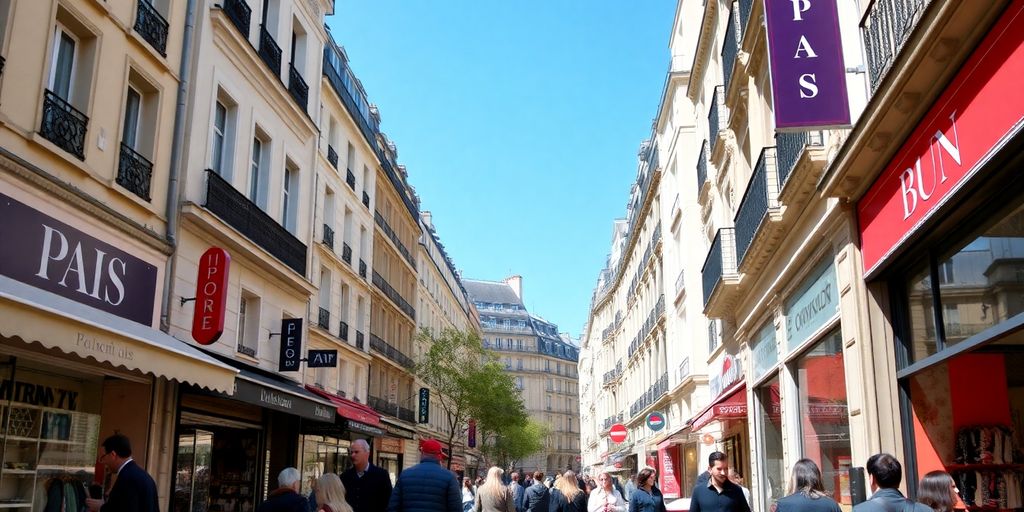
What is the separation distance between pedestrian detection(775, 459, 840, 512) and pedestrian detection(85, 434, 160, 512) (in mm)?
4550

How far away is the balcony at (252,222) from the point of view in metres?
13.9

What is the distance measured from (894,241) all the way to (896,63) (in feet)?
5.68

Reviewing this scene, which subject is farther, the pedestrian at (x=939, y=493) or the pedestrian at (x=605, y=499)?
the pedestrian at (x=605, y=499)

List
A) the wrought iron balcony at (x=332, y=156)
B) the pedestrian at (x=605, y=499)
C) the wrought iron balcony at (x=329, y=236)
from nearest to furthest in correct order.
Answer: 1. the pedestrian at (x=605, y=499)
2. the wrought iron balcony at (x=329, y=236)
3. the wrought iron balcony at (x=332, y=156)

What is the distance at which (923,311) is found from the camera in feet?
25.0

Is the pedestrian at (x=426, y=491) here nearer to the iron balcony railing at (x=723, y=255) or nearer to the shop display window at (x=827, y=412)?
the shop display window at (x=827, y=412)

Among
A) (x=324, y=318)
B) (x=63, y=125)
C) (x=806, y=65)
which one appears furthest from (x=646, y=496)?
(x=324, y=318)

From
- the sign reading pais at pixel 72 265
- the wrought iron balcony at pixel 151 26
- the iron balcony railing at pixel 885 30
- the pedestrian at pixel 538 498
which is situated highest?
the wrought iron balcony at pixel 151 26

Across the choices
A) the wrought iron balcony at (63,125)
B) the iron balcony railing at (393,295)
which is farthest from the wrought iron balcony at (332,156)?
the wrought iron balcony at (63,125)

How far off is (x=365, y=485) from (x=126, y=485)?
226cm

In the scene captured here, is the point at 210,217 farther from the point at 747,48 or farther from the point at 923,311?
the point at 923,311

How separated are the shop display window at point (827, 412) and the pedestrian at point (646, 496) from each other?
1913 millimetres

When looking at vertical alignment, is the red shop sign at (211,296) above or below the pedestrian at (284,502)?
above

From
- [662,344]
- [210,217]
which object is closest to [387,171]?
[662,344]
